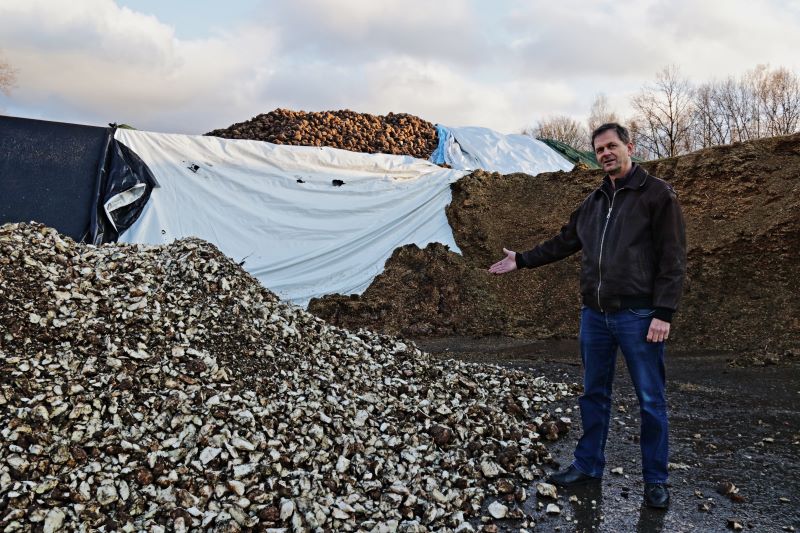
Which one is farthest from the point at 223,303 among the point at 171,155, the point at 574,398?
the point at 171,155

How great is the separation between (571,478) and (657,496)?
41 centimetres

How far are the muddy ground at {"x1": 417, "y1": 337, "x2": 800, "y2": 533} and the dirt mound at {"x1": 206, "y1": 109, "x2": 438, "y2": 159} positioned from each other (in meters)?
7.87

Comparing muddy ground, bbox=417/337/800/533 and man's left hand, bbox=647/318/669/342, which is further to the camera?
muddy ground, bbox=417/337/800/533

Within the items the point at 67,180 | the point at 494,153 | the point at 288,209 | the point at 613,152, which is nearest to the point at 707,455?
the point at 613,152

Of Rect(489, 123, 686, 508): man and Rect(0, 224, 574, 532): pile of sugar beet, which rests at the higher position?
Rect(489, 123, 686, 508): man

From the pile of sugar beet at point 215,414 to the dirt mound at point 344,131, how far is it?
842 centimetres

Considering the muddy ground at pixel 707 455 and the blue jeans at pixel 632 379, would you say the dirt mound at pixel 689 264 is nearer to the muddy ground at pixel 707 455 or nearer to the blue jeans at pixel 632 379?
the muddy ground at pixel 707 455

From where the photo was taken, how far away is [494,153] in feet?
42.3

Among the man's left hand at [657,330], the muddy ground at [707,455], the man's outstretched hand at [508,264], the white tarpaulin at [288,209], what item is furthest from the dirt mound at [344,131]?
the man's left hand at [657,330]

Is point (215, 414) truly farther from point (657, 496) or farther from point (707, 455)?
point (707, 455)

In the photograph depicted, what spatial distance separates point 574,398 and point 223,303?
2628 mm

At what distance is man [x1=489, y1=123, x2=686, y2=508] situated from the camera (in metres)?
2.58

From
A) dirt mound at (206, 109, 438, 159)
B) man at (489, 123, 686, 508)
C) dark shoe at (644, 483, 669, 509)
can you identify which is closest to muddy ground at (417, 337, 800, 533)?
dark shoe at (644, 483, 669, 509)

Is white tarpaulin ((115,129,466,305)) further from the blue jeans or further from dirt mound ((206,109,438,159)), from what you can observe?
the blue jeans
